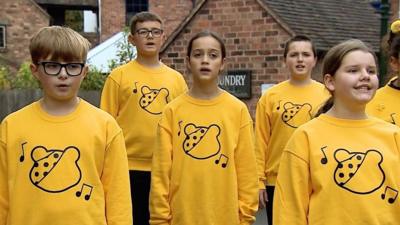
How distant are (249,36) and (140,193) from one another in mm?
7382

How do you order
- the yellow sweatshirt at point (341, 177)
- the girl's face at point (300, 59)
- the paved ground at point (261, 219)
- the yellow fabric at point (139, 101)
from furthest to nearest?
the paved ground at point (261, 219)
the girl's face at point (300, 59)
the yellow fabric at point (139, 101)
the yellow sweatshirt at point (341, 177)

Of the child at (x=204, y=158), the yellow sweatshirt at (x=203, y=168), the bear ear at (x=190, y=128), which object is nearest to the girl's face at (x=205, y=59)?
the child at (x=204, y=158)

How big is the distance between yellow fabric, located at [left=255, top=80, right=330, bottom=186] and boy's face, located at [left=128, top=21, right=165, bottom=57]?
104 cm

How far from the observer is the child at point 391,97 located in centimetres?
441

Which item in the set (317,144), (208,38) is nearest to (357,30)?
(208,38)

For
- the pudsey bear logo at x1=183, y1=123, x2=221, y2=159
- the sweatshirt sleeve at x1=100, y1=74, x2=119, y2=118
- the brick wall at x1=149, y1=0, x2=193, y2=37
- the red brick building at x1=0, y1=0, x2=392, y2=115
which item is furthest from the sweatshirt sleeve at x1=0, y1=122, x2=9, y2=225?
the brick wall at x1=149, y1=0, x2=193, y2=37

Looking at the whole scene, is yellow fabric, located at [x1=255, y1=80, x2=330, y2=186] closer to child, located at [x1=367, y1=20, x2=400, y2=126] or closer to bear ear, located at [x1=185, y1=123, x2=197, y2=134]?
child, located at [x1=367, y1=20, x2=400, y2=126]

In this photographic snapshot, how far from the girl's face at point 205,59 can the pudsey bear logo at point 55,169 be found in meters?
1.24

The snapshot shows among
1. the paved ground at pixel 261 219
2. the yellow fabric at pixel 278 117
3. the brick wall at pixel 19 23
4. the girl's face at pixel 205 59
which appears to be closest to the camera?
the girl's face at pixel 205 59

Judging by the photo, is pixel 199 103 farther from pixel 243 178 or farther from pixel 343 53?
pixel 343 53

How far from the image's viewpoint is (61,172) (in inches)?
139

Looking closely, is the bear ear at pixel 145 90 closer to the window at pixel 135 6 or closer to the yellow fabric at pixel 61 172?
the yellow fabric at pixel 61 172

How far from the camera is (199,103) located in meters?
4.54

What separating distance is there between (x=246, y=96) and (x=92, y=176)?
8.83 meters
